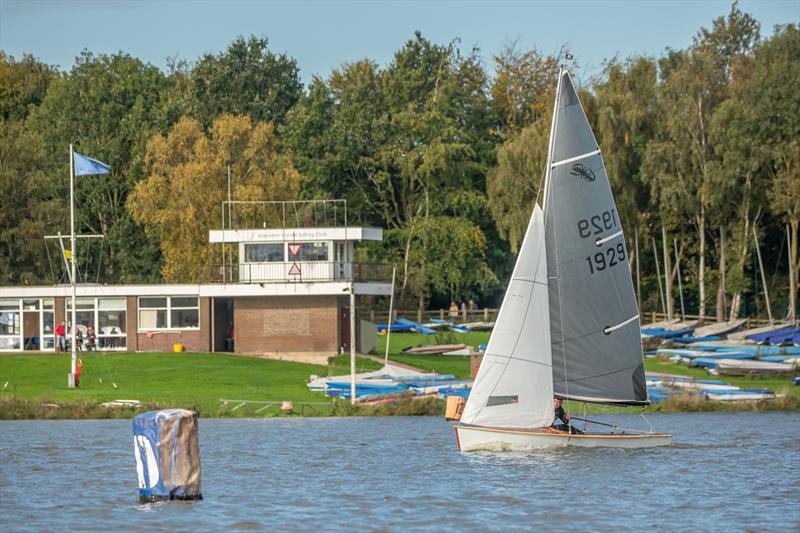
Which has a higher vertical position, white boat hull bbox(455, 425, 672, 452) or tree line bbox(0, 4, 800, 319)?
tree line bbox(0, 4, 800, 319)

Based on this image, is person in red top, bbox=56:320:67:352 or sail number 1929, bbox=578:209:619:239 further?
person in red top, bbox=56:320:67:352

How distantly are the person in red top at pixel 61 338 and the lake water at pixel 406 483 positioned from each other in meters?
24.2

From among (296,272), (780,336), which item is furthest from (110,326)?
(780,336)

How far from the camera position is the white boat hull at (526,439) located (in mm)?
35250

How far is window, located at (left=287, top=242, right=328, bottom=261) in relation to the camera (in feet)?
229

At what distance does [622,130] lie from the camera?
3359 inches

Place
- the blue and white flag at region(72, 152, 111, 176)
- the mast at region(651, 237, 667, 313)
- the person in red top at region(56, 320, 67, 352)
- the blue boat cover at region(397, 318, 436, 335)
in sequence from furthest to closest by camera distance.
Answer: the mast at region(651, 237, 667, 313)
the blue boat cover at region(397, 318, 436, 335)
the person in red top at region(56, 320, 67, 352)
the blue and white flag at region(72, 152, 111, 176)

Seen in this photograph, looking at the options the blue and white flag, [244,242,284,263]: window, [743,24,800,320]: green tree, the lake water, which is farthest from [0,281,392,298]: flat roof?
[743,24,800,320]: green tree

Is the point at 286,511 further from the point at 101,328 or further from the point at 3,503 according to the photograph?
the point at 101,328

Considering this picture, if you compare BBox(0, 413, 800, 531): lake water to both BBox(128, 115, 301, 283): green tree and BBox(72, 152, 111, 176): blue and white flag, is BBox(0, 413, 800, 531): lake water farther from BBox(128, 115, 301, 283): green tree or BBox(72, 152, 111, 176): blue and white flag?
BBox(128, 115, 301, 283): green tree

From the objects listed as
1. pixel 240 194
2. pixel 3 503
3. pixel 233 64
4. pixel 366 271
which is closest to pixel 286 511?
pixel 3 503

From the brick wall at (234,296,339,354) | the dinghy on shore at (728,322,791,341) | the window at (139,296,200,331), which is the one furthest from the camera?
the dinghy on shore at (728,322,791,341)

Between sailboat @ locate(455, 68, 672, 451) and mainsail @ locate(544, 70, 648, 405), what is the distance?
0.09 feet

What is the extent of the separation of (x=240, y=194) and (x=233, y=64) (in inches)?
842
